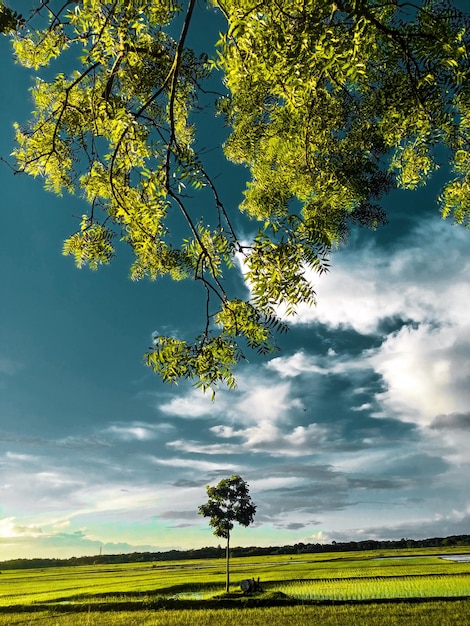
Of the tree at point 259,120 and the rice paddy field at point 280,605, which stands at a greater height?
the tree at point 259,120

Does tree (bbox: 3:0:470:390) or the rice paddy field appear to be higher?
tree (bbox: 3:0:470:390)

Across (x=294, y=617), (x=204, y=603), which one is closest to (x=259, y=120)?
(x=294, y=617)

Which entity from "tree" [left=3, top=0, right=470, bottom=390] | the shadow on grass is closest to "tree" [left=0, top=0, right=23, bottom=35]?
"tree" [left=3, top=0, right=470, bottom=390]

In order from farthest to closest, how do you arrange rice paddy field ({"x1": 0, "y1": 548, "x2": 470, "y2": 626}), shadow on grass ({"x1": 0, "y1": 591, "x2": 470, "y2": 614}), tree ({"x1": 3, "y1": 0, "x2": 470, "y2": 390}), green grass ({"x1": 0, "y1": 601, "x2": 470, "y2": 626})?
shadow on grass ({"x1": 0, "y1": 591, "x2": 470, "y2": 614}) → rice paddy field ({"x1": 0, "y1": 548, "x2": 470, "y2": 626}) → green grass ({"x1": 0, "y1": 601, "x2": 470, "y2": 626}) → tree ({"x1": 3, "y1": 0, "x2": 470, "y2": 390})

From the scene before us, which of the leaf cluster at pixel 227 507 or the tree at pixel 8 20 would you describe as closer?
the tree at pixel 8 20

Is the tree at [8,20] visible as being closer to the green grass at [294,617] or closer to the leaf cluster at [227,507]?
the green grass at [294,617]

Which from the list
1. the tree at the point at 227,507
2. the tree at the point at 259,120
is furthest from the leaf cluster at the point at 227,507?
the tree at the point at 259,120

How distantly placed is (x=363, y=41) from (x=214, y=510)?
44187 mm

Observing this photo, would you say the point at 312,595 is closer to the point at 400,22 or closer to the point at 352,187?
the point at 352,187

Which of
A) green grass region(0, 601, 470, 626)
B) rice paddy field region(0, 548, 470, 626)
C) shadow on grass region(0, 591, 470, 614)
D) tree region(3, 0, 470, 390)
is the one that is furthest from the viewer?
shadow on grass region(0, 591, 470, 614)

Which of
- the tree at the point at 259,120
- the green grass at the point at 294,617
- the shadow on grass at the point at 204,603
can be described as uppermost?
the tree at the point at 259,120

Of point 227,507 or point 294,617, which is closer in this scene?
point 294,617

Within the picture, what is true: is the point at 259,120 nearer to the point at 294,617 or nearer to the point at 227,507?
the point at 294,617

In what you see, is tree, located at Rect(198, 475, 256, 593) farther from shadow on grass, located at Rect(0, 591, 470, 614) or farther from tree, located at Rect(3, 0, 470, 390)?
tree, located at Rect(3, 0, 470, 390)
